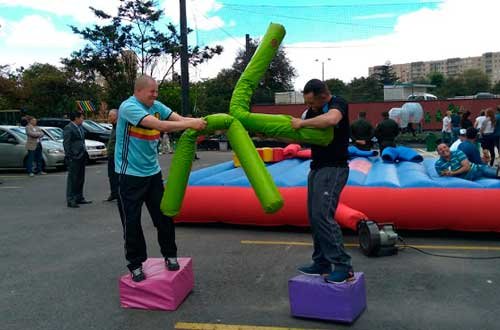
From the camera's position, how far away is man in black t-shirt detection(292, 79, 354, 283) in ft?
14.0

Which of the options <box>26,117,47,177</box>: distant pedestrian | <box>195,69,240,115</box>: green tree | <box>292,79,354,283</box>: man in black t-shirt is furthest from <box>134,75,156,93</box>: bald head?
<box>195,69,240,115</box>: green tree

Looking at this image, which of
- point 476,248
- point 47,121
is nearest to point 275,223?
point 476,248

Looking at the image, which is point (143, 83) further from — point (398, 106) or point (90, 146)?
point (398, 106)

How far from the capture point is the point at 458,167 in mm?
7465

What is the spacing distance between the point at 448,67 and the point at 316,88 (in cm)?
11090

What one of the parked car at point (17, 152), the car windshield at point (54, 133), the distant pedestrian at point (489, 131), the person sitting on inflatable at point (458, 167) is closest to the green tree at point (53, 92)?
the car windshield at point (54, 133)

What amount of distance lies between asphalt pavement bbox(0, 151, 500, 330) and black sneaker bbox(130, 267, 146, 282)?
1.02ft

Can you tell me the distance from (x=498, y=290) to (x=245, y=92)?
3.20m

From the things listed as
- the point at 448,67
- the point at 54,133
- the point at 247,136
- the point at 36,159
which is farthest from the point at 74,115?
the point at 448,67

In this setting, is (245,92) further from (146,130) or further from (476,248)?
(476,248)

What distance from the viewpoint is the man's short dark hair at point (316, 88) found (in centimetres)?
431

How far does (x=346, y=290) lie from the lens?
4.16m

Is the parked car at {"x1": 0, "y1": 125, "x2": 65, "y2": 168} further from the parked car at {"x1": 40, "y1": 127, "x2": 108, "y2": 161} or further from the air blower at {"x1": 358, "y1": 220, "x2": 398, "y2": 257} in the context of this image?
the air blower at {"x1": 358, "y1": 220, "x2": 398, "y2": 257}

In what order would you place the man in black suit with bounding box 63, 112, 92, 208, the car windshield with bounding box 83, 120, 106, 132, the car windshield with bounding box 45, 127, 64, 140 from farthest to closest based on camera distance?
the car windshield with bounding box 83, 120, 106, 132, the car windshield with bounding box 45, 127, 64, 140, the man in black suit with bounding box 63, 112, 92, 208
